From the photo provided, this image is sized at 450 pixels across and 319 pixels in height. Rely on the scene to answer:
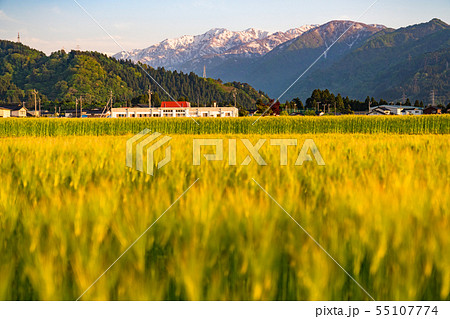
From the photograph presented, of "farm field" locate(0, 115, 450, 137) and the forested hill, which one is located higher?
the forested hill

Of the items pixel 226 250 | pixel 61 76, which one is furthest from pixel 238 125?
pixel 61 76

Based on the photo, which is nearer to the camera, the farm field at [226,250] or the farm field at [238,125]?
the farm field at [226,250]

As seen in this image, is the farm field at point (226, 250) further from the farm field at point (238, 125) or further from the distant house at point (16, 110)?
the distant house at point (16, 110)

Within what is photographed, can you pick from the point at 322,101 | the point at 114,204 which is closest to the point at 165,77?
the point at 322,101

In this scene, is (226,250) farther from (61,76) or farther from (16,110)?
(16,110)

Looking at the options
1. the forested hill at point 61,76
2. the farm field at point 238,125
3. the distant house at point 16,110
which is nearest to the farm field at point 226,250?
the farm field at point 238,125

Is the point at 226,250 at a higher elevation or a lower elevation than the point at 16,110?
lower

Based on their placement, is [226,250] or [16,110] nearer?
[226,250]

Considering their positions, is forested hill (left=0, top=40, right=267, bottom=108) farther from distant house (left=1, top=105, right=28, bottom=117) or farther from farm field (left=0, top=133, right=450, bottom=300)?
farm field (left=0, top=133, right=450, bottom=300)

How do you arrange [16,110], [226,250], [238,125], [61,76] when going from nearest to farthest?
[226,250]
[238,125]
[61,76]
[16,110]

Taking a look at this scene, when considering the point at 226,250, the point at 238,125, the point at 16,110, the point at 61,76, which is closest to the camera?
the point at 226,250

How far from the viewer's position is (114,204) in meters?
2.49

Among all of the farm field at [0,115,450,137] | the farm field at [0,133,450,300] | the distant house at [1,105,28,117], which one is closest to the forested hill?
the distant house at [1,105,28,117]

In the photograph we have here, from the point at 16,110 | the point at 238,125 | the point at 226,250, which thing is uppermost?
the point at 16,110
